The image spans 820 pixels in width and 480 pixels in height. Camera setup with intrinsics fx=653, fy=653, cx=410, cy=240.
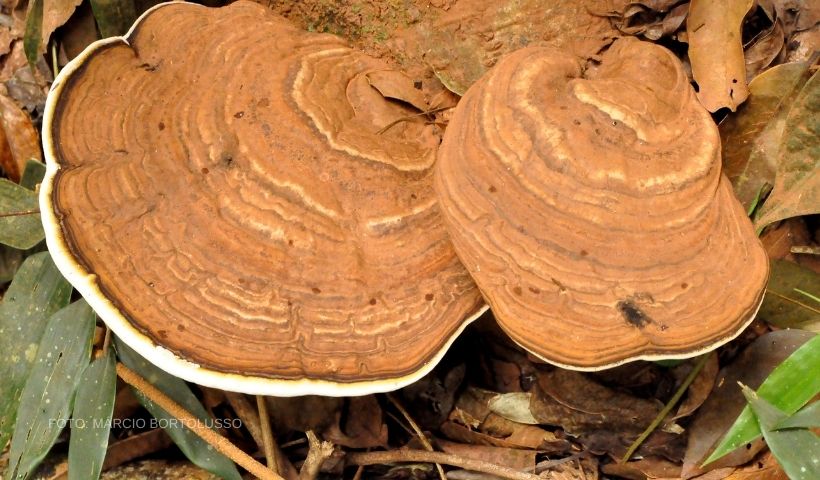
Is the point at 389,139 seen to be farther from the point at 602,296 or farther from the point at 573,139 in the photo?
the point at 602,296

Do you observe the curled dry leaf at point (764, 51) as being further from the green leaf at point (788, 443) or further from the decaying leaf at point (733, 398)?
the green leaf at point (788, 443)

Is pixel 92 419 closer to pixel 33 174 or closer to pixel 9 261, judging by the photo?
pixel 9 261

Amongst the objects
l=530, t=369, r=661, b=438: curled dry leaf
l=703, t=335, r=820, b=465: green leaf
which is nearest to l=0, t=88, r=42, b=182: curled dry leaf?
l=530, t=369, r=661, b=438: curled dry leaf

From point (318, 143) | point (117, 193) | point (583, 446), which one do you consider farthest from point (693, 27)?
point (117, 193)

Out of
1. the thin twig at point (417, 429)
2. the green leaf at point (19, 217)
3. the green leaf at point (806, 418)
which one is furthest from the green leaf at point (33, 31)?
the green leaf at point (806, 418)

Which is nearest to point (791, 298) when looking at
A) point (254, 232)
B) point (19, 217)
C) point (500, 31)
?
point (500, 31)
